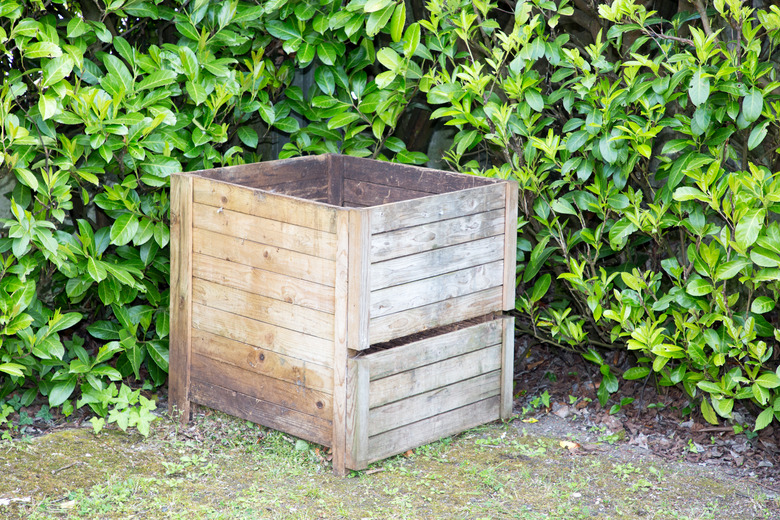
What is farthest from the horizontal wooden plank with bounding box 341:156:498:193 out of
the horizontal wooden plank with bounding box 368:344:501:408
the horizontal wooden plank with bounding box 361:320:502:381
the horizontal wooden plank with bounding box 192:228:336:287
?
the horizontal wooden plank with bounding box 192:228:336:287

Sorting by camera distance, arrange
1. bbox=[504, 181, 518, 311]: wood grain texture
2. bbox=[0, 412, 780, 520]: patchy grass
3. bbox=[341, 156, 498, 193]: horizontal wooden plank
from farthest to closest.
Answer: bbox=[341, 156, 498, 193]: horizontal wooden plank
bbox=[504, 181, 518, 311]: wood grain texture
bbox=[0, 412, 780, 520]: patchy grass

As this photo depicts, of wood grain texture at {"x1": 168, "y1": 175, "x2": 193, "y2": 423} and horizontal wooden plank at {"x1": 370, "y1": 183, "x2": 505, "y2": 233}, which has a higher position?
horizontal wooden plank at {"x1": 370, "y1": 183, "x2": 505, "y2": 233}

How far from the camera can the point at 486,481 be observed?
3408 mm

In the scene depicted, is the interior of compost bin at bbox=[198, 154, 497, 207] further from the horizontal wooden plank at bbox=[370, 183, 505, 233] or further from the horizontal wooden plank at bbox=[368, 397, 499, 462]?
the horizontal wooden plank at bbox=[368, 397, 499, 462]

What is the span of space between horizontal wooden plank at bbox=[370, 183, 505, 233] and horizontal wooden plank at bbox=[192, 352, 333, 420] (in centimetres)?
67

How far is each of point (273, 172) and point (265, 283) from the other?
2.17ft

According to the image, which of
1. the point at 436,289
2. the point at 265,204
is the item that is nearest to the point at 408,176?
the point at 436,289

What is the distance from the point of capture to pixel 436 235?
138 inches

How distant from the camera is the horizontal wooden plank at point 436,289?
3.35 metres

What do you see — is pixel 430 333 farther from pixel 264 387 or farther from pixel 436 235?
pixel 264 387

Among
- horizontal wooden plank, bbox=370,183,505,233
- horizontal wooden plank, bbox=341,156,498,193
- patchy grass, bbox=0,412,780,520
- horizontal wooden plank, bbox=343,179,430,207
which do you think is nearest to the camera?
patchy grass, bbox=0,412,780,520

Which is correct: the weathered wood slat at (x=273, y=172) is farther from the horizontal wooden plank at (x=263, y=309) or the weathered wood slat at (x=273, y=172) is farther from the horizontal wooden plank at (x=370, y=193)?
the horizontal wooden plank at (x=263, y=309)

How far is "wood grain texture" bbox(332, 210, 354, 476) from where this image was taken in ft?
10.6

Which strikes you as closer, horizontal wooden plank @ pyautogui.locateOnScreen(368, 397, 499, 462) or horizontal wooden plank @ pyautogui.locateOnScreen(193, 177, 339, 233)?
horizontal wooden plank @ pyautogui.locateOnScreen(193, 177, 339, 233)
